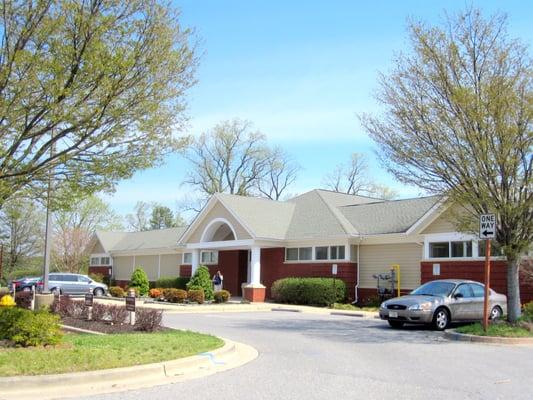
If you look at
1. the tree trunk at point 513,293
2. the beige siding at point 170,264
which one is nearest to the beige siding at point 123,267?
the beige siding at point 170,264

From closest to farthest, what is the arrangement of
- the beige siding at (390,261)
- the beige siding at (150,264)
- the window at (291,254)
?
the beige siding at (390,261)
the window at (291,254)
the beige siding at (150,264)

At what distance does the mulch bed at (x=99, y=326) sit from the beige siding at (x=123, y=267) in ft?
110

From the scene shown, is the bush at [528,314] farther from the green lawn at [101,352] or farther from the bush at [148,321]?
the bush at [148,321]

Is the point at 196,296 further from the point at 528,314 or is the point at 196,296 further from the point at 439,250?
the point at 528,314

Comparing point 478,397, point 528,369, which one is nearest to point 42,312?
point 478,397

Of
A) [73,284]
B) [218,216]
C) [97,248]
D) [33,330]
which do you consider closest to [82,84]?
[33,330]

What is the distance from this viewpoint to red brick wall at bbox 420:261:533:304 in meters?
23.1

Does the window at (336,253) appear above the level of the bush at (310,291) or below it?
above

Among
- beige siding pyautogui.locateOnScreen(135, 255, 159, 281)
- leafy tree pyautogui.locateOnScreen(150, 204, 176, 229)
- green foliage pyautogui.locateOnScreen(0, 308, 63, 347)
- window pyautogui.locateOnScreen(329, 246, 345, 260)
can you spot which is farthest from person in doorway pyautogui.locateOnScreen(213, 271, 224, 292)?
leafy tree pyautogui.locateOnScreen(150, 204, 176, 229)

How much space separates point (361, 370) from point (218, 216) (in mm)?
25497

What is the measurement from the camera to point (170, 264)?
44344mm

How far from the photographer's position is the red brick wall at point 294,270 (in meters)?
29.5

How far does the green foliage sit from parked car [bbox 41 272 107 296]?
26.6 meters

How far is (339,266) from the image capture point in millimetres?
29906
